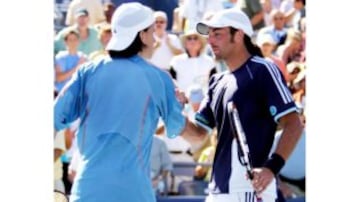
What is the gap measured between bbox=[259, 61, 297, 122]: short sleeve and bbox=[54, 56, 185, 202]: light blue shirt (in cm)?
43

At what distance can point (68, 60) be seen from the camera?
8750mm

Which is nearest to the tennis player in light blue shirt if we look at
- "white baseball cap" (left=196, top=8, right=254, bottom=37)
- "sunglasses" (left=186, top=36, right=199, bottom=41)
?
"white baseball cap" (left=196, top=8, right=254, bottom=37)

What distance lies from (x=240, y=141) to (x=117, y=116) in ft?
1.72

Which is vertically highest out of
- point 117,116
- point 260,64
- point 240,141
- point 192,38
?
point 260,64

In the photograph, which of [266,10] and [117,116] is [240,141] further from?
[266,10]

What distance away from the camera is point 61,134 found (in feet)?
24.7

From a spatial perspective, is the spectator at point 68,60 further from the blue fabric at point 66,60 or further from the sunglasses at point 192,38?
the sunglasses at point 192,38

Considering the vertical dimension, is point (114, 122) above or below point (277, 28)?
above

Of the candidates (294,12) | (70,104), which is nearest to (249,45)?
(70,104)

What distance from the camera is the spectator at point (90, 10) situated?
9.62 meters

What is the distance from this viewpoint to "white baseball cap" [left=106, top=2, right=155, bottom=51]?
4.64 metres

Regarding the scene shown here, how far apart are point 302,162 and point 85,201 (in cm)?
323
